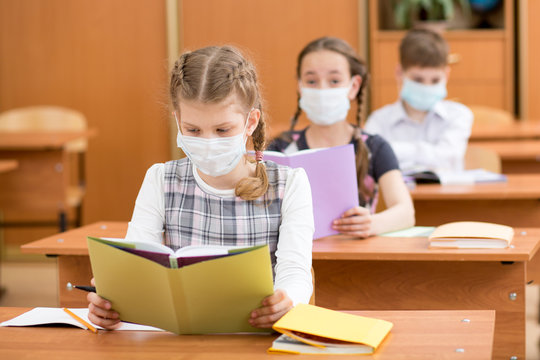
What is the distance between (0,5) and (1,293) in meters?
2.14

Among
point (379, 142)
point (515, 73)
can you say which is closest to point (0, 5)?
point (515, 73)

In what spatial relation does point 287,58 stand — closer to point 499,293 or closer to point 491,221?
point 491,221

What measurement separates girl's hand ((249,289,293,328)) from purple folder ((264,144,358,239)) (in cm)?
72

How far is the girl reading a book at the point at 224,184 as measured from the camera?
5.09 feet

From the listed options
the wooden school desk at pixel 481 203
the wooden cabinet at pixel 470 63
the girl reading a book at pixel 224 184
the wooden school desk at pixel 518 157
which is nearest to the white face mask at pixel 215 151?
the girl reading a book at pixel 224 184

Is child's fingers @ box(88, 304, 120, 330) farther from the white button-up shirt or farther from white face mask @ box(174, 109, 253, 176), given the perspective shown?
the white button-up shirt

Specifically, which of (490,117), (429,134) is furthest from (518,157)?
(490,117)

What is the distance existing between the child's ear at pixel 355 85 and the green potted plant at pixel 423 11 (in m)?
2.61

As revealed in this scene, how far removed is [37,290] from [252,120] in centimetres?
285

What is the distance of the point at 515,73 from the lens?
5.21 m

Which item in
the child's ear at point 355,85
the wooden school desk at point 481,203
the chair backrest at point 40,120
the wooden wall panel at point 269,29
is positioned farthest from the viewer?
the wooden wall panel at point 269,29

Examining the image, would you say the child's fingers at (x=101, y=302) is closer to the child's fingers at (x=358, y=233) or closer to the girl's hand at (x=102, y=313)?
the girl's hand at (x=102, y=313)

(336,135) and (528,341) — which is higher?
(336,135)

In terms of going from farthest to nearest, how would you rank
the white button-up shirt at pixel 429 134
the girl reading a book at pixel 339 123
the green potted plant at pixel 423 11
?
1. the green potted plant at pixel 423 11
2. the white button-up shirt at pixel 429 134
3. the girl reading a book at pixel 339 123
